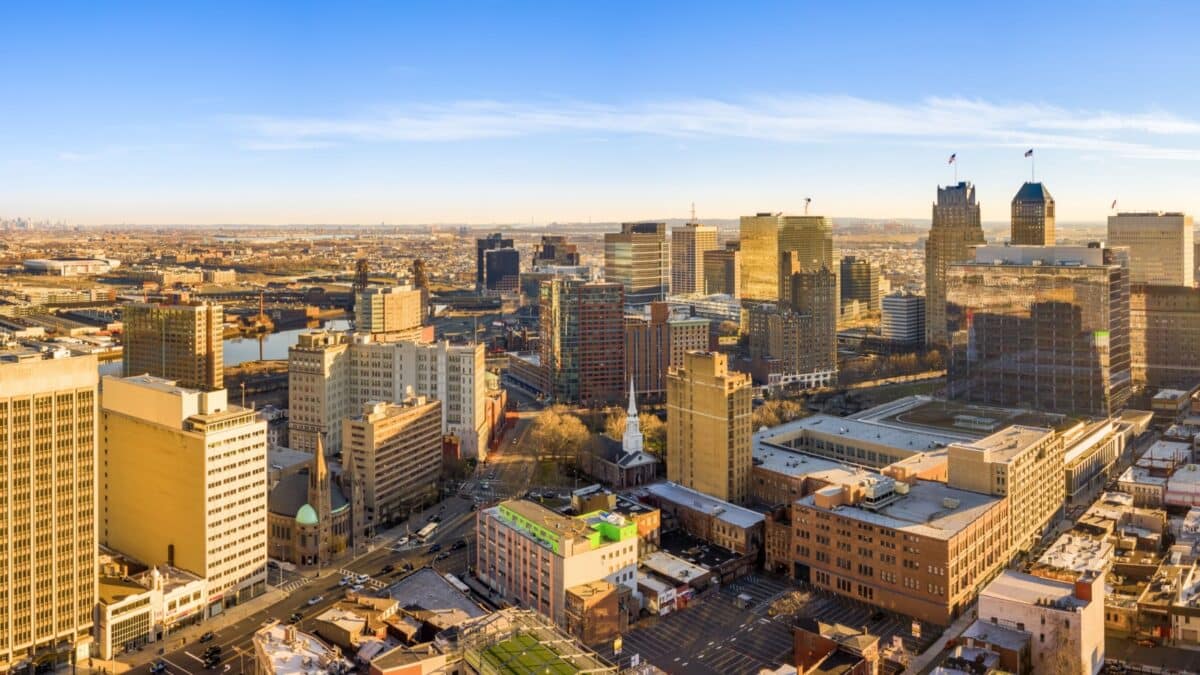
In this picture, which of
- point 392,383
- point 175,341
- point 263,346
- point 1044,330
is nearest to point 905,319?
point 1044,330

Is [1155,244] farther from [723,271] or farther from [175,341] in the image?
[175,341]

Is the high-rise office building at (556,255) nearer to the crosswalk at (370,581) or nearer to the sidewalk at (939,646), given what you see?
the crosswalk at (370,581)

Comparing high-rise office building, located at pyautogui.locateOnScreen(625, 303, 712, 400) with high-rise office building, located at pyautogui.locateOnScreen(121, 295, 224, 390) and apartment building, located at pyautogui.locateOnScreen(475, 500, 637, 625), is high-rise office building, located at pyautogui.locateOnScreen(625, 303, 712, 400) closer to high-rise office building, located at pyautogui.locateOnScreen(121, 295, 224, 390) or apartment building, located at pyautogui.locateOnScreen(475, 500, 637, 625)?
high-rise office building, located at pyautogui.locateOnScreen(121, 295, 224, 390)

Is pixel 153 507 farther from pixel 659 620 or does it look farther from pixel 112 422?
pixel 659 620

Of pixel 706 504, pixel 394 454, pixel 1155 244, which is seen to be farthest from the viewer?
pixel 1155 244

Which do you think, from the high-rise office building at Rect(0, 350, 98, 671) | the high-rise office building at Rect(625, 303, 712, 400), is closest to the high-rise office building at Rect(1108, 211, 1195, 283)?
the high-rise office building at Rect(625, 303, 712, 400)

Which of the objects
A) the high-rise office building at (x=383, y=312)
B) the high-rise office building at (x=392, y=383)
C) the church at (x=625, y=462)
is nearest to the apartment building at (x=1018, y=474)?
the church at (x=625, y=462)
